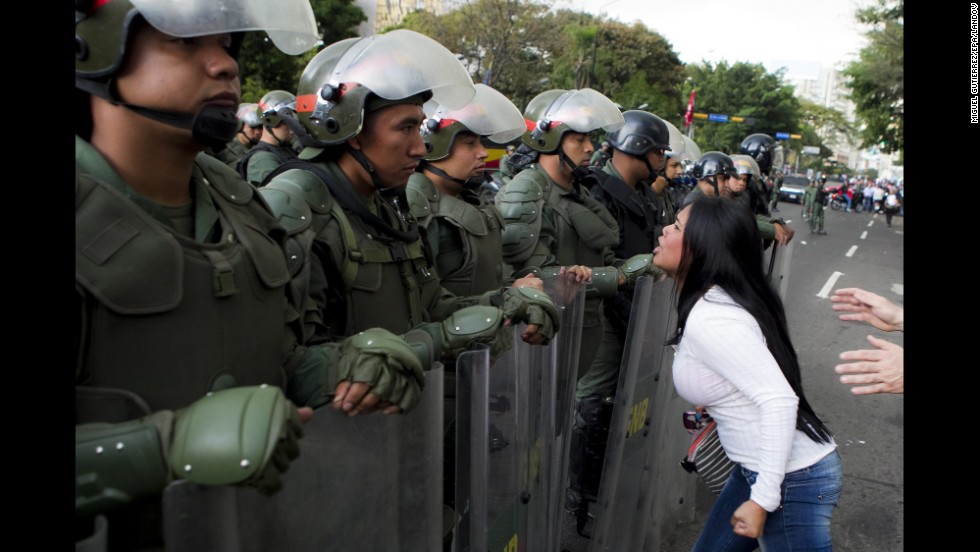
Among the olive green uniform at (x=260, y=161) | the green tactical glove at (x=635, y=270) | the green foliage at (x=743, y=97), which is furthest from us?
the green foliage at (x=743, y=97)

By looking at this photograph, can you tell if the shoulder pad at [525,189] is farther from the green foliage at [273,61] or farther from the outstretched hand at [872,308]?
the green foliage at [273,61]

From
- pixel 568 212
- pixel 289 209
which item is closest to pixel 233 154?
pixel 568 212

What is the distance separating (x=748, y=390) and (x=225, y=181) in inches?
60.6

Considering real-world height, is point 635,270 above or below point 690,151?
below

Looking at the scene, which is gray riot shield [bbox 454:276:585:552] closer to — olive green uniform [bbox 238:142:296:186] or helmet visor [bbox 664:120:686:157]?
olive green uniform [bbox 238:142:296:186]

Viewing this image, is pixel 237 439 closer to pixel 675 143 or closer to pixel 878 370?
pixel 878 370

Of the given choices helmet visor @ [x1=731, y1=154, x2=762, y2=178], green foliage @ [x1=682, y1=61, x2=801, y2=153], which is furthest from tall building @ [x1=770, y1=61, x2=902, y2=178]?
helmet visor @ [x1=731, y1=154, x2=762, y2=178]

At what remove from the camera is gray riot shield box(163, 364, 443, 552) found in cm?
115

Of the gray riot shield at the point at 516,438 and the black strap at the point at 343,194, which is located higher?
the black strap at the point at 343,194

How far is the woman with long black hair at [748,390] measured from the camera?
212 centimetres

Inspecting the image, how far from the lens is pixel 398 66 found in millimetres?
2213

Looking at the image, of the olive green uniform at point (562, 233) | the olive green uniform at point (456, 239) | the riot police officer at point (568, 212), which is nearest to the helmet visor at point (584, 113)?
the riot police officer at point (568, 212)

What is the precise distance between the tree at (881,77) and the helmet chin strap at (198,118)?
27103 millimetres

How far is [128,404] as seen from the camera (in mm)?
1296
